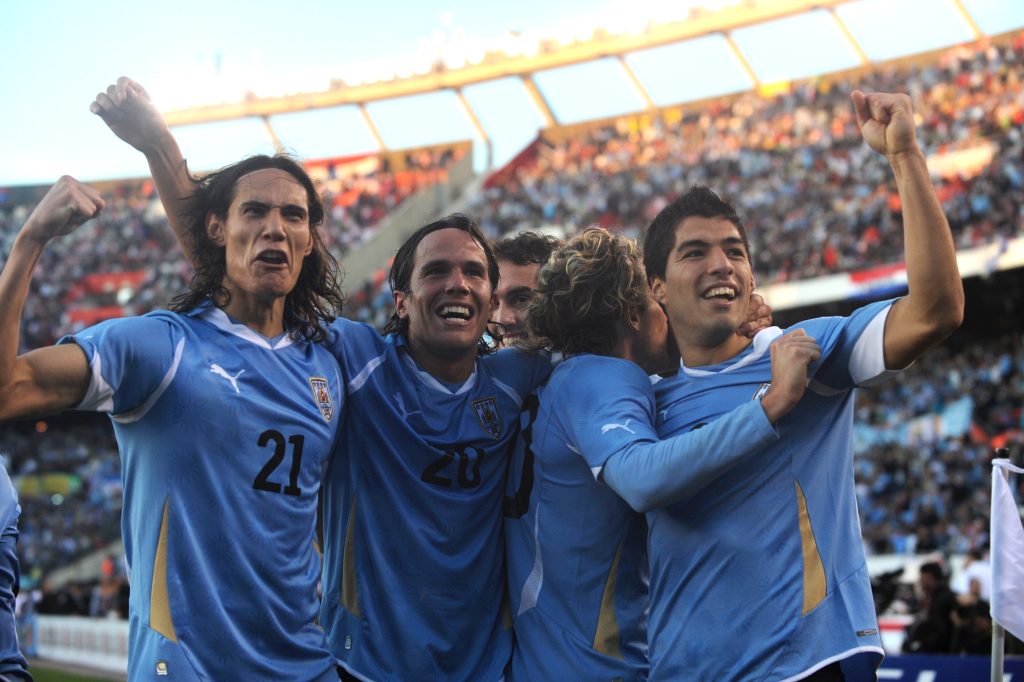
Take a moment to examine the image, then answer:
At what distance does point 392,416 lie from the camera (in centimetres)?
363

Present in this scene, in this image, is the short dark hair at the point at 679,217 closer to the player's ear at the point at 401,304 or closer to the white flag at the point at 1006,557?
the player's ear at the point at 401,304

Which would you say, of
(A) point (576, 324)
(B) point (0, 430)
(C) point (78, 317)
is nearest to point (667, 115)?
(C) point (78, 317)

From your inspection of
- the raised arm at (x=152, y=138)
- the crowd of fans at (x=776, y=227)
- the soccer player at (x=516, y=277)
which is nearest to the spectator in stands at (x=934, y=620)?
the crowd of fans at (x=776, y=227)

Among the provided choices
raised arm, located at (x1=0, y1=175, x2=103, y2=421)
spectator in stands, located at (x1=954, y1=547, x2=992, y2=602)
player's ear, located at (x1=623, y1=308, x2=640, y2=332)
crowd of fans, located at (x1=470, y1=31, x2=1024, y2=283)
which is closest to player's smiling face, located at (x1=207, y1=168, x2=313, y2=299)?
raised arm, located at (x1=0, y1=175, x2=103, y2=421)

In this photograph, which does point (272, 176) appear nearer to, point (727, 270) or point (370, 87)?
point (727, 270)

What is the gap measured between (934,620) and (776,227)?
1546 centimetres

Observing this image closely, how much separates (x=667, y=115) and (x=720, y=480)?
31.8 meters

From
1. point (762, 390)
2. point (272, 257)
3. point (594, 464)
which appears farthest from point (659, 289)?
point (272, 257)

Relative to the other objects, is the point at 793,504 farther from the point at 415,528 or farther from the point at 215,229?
the point at 215,229

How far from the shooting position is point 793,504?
2.95m

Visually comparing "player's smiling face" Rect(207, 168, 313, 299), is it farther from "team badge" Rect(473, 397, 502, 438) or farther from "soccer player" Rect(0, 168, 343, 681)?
"team badge" Rect(473, 397, 502, 438)

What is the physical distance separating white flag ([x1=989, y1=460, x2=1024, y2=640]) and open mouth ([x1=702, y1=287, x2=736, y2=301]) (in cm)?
165

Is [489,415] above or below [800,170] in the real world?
below

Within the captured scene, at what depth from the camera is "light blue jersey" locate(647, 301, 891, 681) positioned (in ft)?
9.34
